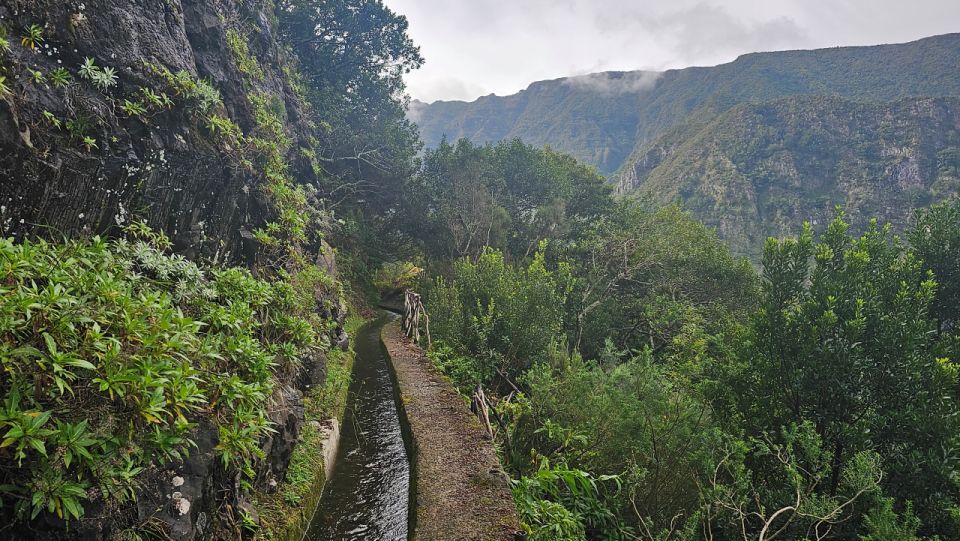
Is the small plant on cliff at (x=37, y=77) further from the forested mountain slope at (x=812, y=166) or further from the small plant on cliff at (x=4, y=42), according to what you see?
the forested mountain slope at (x=812, y=166)

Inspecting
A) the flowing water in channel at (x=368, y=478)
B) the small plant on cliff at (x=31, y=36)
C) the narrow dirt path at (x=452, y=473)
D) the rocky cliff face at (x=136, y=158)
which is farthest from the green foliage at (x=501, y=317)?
the small plant on cliff at (x=31, y=36)

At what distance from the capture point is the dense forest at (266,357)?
8.41ft

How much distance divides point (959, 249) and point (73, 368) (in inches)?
412

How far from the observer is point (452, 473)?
521 centimetres

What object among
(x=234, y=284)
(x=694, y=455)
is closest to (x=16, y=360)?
(x=234, y=284)

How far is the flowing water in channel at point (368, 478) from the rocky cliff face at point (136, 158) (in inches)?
33.4

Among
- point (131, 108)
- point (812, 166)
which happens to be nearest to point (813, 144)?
point (812, 166)

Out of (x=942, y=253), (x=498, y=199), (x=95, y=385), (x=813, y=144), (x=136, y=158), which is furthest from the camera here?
(x=813, y=144)

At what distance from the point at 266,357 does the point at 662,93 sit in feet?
473

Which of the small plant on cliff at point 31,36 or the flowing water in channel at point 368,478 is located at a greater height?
the small plant on cliff at point 31,36

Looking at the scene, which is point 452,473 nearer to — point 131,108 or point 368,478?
point 368,478

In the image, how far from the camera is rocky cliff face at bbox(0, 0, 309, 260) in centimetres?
431

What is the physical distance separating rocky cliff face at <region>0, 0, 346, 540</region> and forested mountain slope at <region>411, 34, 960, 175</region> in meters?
81.9

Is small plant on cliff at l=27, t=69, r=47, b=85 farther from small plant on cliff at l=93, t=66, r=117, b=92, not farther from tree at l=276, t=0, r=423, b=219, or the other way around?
tree at l=276, t=0, r=423, b=219
